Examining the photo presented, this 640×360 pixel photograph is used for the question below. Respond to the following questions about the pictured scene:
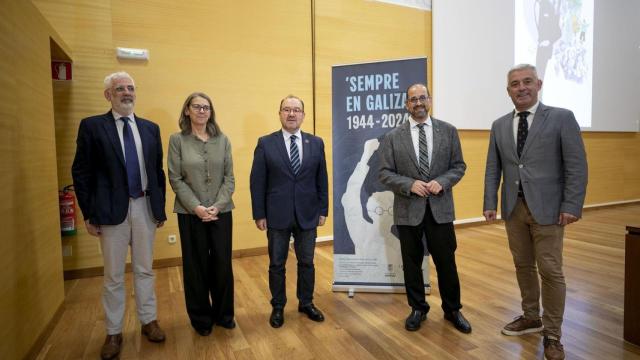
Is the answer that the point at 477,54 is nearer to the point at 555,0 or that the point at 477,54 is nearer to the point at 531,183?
the point at 555,0

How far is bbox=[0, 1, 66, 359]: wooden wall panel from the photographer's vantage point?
205 cm

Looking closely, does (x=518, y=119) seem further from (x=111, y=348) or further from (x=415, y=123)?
(x=111, y=348)

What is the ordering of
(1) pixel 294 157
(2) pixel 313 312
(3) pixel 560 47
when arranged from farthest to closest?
1. (3) pixel 560 47
2. (2) pixel 313 312
3. (1) pixel 294 157

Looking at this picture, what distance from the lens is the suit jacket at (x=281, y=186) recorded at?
104 inches

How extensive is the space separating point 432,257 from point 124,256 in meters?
2.00

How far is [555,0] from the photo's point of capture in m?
6.48

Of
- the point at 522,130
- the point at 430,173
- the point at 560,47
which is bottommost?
the point at 430,173

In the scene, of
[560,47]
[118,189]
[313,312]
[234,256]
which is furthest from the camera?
[560,47]

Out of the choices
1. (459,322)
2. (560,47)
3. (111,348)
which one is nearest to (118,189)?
(111,348)

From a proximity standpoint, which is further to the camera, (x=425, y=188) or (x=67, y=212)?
(x=67, y=212)

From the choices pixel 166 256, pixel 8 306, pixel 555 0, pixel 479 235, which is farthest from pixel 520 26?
pixel 8 306

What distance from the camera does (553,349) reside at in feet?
7.13

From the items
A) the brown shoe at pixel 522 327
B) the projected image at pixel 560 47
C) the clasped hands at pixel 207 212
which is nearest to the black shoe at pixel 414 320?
the brown shoe at pixel 522 327

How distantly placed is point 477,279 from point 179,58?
3831 millimetres
